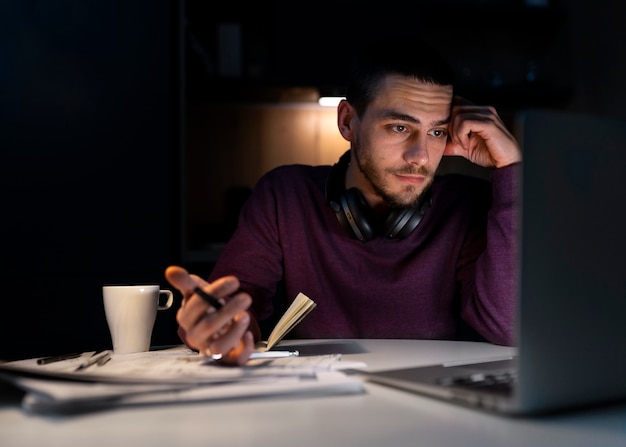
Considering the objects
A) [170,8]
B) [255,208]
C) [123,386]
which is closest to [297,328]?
[255,208]

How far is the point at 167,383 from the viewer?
2.24 ft

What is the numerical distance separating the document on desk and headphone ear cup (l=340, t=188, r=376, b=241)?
61cm

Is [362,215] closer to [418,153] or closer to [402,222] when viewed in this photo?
[402,222]

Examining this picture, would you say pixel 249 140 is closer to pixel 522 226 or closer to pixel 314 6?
pixel 314 6

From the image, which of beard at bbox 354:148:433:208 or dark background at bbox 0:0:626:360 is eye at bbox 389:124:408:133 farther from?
dark background at bbox 0:0:626:360

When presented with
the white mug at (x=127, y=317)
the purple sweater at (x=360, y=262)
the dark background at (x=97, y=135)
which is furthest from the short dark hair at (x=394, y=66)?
A: the dark background at (x=97, y=135)

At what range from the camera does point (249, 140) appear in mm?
3129

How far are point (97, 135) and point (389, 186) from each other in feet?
4.78

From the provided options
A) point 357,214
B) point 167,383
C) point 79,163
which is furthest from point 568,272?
point 79,163

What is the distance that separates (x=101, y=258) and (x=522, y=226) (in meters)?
2.22

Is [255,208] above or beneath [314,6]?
beneath

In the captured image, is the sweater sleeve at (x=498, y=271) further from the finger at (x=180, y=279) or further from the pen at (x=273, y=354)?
the finger at (x=180, y=279)

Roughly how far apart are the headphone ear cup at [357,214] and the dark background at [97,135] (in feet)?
4.23

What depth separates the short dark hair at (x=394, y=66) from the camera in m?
1.50
